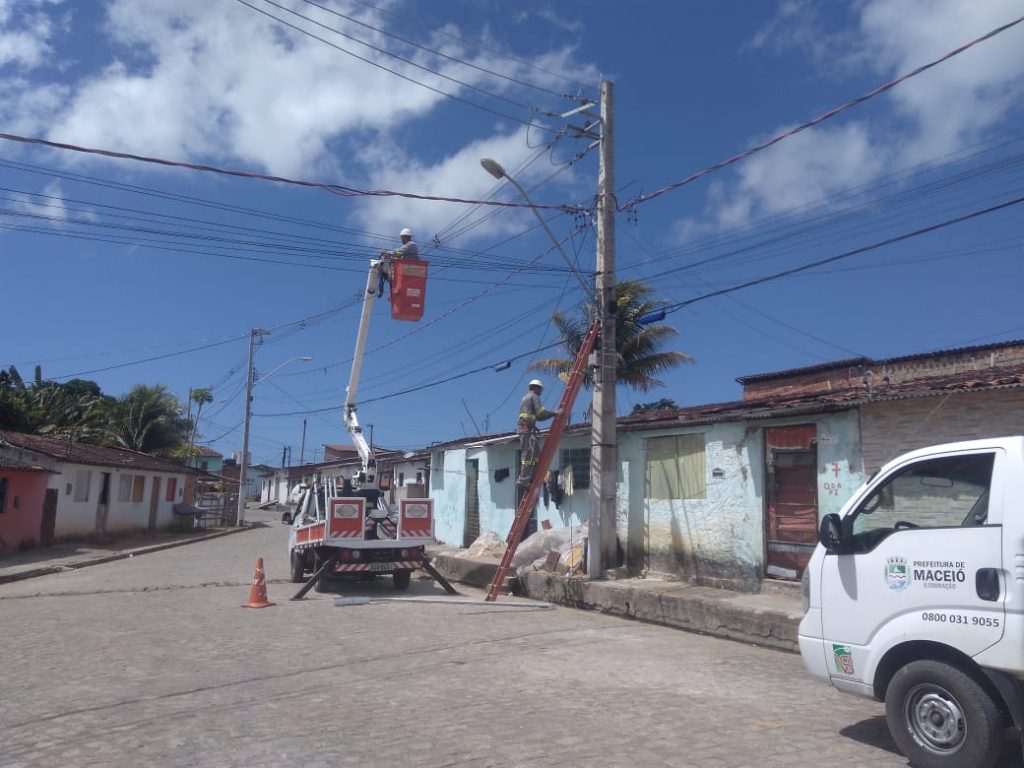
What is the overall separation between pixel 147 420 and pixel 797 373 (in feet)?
107

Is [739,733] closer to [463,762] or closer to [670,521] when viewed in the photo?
[463,762]

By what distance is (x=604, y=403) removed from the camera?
47.8 feet

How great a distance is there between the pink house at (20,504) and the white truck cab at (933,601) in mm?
21778

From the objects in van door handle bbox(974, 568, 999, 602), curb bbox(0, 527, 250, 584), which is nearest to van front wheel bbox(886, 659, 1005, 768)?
van door handle bbox(974, 568, 999, 602)

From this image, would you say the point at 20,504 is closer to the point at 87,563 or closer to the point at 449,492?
the point at 87,563

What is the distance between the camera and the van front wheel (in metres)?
5.02

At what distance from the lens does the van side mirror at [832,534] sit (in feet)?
19.9

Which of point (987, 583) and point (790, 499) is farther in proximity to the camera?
point (790, 499)

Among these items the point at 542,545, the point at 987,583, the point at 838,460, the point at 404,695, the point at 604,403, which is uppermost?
the point at 604,403

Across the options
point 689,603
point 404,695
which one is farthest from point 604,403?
point 404,695

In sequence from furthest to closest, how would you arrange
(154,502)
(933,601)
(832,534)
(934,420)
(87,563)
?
(154,502), (87,563), (934,420), (832,534), (933,601)

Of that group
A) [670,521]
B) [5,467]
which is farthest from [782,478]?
[5,467]

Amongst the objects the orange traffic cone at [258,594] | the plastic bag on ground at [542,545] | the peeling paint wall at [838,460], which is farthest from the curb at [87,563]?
the peeling paint wall at [838,460]

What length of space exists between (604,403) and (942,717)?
9.52 m
